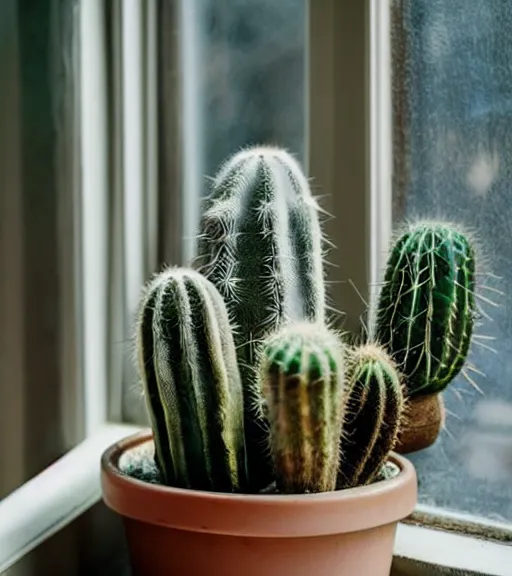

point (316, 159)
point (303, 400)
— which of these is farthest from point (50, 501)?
point (316, 159)

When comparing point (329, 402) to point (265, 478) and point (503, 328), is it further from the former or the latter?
point (503, 328)

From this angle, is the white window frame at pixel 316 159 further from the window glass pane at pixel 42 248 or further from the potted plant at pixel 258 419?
the potted plant at pixel 258 419

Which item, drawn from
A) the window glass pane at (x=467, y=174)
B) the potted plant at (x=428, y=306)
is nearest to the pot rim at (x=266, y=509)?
the potted plant at (x=428, y=306)

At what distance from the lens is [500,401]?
0.80 meters

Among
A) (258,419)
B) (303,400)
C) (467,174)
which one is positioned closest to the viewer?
(303,400)

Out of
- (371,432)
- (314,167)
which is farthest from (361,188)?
(371,432)

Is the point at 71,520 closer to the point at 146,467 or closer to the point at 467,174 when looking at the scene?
the point at 146,467

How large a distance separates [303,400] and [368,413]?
0.10 metres

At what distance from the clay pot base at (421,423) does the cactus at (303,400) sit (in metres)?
0.15

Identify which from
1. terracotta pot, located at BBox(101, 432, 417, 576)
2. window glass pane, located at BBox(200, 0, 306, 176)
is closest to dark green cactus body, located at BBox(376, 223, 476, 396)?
terracotta pot, located at BBox(101, 432, 417, 576)

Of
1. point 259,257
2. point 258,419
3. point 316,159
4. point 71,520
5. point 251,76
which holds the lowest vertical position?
point 71,520

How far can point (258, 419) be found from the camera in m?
0.66

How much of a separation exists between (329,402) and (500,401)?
0.34 metres

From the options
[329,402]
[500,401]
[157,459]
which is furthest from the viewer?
[500,401]
